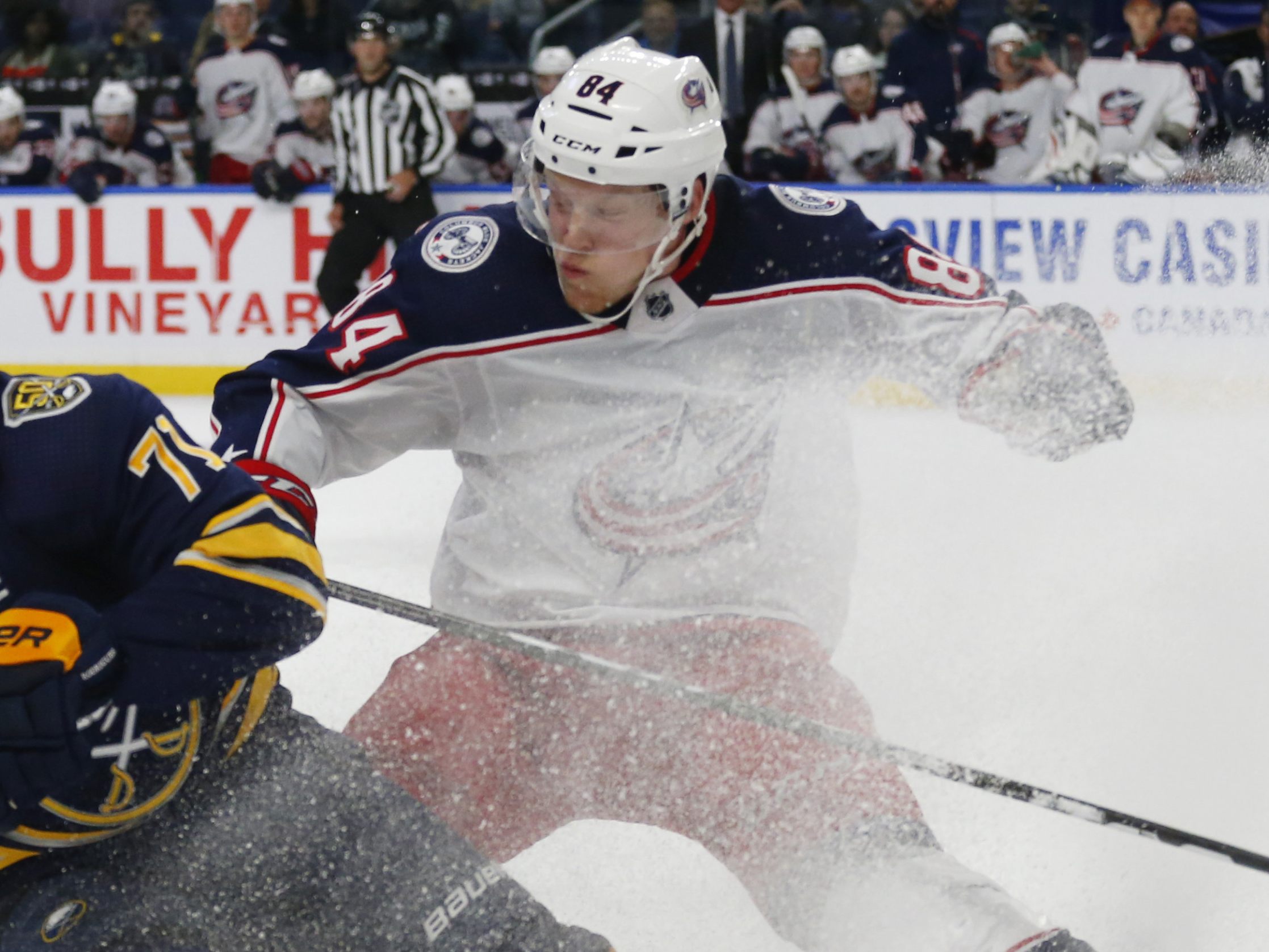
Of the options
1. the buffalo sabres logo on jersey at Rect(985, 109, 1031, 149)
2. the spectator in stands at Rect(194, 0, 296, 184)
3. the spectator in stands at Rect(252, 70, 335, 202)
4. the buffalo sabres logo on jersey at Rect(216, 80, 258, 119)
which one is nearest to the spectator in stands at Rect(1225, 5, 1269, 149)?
the buffalo sabres logo on jersey at Rect(985, 109, 1031, 149)

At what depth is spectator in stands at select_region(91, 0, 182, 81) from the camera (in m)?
8.34

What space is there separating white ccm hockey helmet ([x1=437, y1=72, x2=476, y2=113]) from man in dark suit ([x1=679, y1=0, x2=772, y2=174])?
100 centimetres

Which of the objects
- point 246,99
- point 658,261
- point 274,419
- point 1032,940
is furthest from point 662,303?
point 246,99

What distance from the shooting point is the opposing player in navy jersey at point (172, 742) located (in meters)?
1.61

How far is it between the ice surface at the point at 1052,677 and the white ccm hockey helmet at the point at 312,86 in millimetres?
4026

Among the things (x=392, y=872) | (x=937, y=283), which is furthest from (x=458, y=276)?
(x=392, y=872)

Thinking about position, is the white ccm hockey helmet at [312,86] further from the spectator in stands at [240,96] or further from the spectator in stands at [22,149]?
the spectator in stands at [22,149]

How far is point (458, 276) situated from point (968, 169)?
511 centimetres

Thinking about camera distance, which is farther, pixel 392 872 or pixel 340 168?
pixel 340 168

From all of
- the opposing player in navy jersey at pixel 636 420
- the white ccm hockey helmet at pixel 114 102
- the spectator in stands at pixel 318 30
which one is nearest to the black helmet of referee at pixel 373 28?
the spectator in stands at pixel 318 30

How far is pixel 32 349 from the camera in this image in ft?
23.3

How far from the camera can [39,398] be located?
1.65m

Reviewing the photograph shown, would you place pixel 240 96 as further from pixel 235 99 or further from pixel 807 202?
pixel 807 202

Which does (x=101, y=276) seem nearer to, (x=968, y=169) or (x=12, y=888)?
(x=968, y=169)
